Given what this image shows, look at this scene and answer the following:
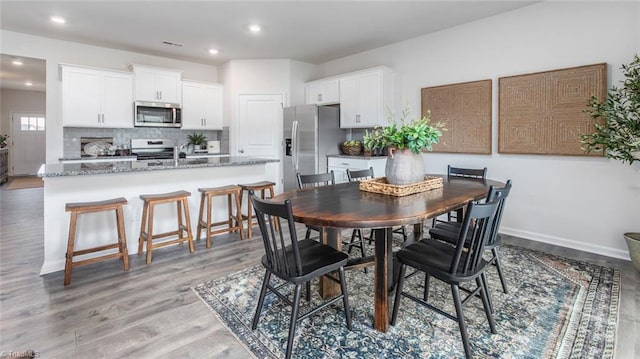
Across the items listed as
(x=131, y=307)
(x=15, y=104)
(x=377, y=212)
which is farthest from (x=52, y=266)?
(x=15, y=104)


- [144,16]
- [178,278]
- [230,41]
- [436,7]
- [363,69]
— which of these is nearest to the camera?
[178,278]

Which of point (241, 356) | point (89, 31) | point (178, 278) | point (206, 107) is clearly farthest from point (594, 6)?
point (89, 31)

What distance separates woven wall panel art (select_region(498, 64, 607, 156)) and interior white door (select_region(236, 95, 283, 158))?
3.68 meters

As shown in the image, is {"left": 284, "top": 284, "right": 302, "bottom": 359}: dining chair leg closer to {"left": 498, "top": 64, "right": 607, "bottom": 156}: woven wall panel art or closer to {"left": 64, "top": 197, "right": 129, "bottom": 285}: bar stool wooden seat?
{"left": 64, "top": 197, "right": 129, "bottom": 285}: bar stool wooden seat

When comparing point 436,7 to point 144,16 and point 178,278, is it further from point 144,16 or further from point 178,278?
point 178,278

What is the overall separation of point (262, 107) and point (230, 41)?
1.38m

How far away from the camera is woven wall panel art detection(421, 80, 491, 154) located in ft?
13.4

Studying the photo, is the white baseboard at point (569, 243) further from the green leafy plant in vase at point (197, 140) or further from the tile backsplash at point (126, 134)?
the green leafy plant in vase at point (197, 140)

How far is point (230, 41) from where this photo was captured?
498 centimetres

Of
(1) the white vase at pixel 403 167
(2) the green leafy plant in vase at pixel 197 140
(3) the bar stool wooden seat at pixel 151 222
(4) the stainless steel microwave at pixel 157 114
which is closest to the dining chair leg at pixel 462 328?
(1) the white vase at pixel 403 167

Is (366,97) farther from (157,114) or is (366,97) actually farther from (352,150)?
(157,114)

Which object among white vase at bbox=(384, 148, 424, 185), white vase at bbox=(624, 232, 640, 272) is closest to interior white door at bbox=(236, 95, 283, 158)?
white vase at bbox=(384, 148, 424, 185)

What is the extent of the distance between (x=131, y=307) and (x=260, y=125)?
4300mm

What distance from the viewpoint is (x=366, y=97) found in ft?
16.8
